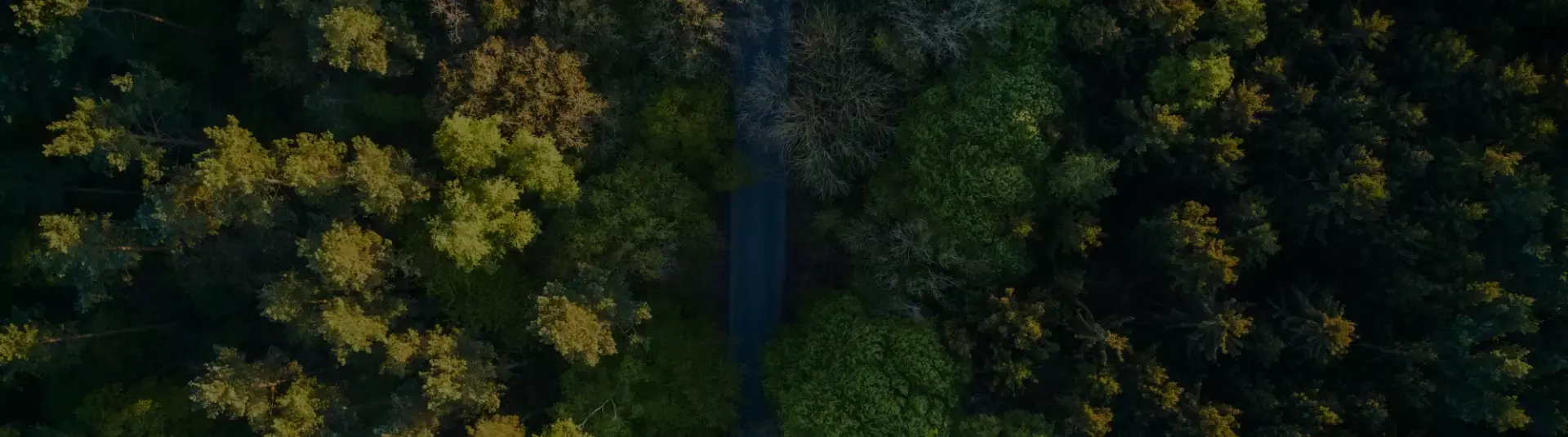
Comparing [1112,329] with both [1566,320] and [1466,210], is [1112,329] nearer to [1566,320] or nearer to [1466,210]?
[1466,210]

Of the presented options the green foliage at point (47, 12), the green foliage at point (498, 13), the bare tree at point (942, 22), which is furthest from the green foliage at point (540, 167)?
the green foliage at point (47, 12)

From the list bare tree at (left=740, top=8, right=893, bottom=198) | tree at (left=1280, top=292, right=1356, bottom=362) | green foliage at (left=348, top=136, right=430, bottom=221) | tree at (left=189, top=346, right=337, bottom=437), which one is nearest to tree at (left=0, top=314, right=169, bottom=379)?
tree at (left=189, top=346, right=337, bottom=437)

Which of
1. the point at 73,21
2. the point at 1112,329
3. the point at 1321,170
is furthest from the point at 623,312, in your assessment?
the point at 1321,170

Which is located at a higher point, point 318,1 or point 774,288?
point 318,1

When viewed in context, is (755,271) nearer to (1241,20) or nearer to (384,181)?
(384,181)

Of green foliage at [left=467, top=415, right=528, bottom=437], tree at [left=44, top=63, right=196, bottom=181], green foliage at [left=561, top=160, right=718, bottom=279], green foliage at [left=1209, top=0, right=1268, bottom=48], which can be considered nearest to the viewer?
green foliage at [left=1209, top=0, right=1268, bottom=48]

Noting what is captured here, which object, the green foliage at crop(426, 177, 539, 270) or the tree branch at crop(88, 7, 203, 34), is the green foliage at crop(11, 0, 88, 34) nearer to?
the tree branch at crop(88, 7, 203, 34)

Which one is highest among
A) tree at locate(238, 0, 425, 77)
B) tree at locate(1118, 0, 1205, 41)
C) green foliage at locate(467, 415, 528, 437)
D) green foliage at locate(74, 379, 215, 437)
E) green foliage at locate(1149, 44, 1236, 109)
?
tree at locate(1118, 0, 1205, 41)
